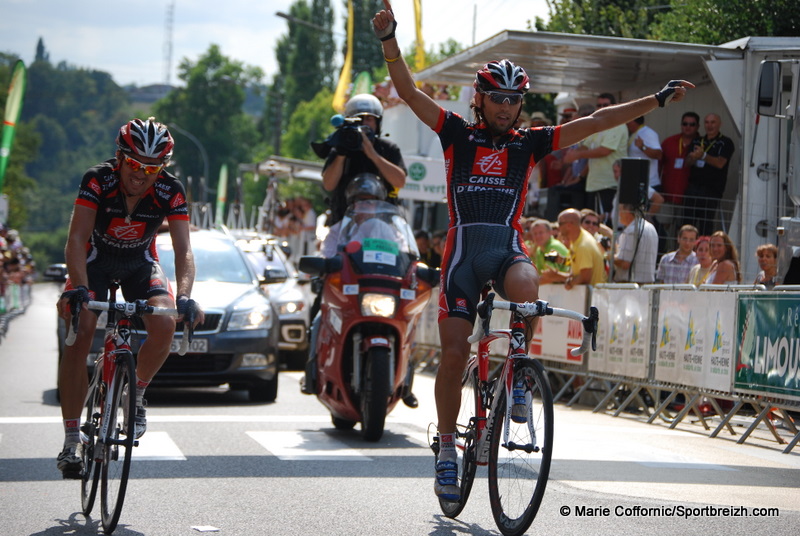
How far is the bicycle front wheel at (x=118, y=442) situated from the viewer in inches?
253

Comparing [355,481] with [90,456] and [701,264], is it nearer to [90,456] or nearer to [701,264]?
[90,456]

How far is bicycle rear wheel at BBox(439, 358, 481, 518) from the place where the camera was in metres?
6.65

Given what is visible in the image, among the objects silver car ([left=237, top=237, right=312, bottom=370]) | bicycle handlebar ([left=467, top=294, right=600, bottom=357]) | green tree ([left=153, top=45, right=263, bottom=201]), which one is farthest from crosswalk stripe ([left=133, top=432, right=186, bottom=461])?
green tree ([left=153, top=45, right=263, bottom=201])

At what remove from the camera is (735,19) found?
2266 centimetres

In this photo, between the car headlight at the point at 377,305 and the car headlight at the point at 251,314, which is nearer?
the car headlight at the point at 377,305

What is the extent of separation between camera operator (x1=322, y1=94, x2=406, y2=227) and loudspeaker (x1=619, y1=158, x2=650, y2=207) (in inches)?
144

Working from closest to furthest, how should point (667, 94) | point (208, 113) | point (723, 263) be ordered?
point (667, 94) → point (723, 263) → point (208, 113)

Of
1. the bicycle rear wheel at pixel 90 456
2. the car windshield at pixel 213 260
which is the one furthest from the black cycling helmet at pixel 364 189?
the bicycle rear wheel at pixel 90 456

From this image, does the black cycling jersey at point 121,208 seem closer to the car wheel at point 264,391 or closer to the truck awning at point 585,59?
the car wheel at point 264,391

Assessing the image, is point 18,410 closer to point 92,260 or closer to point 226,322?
point 226,322

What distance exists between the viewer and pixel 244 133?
402ft

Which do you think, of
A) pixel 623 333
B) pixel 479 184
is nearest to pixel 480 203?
pixel 479 184

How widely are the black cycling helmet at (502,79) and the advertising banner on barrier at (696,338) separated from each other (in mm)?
5409

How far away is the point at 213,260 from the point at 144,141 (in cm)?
766
